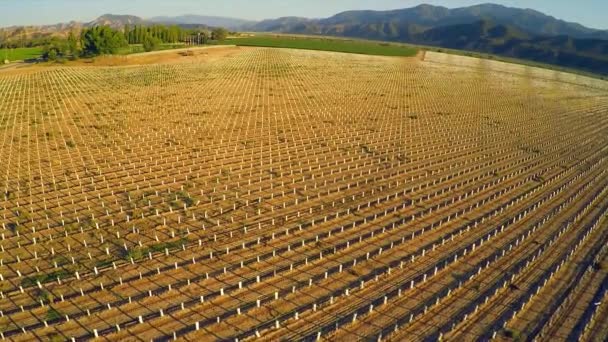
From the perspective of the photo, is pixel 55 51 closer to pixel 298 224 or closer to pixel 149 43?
pixel 149 43

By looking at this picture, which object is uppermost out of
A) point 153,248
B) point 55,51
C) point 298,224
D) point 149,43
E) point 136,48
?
point 149,43

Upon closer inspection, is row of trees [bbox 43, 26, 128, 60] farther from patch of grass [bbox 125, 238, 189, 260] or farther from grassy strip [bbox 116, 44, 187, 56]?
patch of grass [bbox 125, 238, 189, 260]

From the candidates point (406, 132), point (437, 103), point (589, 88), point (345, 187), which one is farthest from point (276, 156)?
point (589, 88)

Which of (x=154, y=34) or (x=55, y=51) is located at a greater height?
(x=154, y=34)

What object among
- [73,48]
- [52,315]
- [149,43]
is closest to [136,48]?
[149,43]

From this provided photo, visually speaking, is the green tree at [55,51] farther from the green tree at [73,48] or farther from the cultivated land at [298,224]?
the cultivated land at [298,224]
